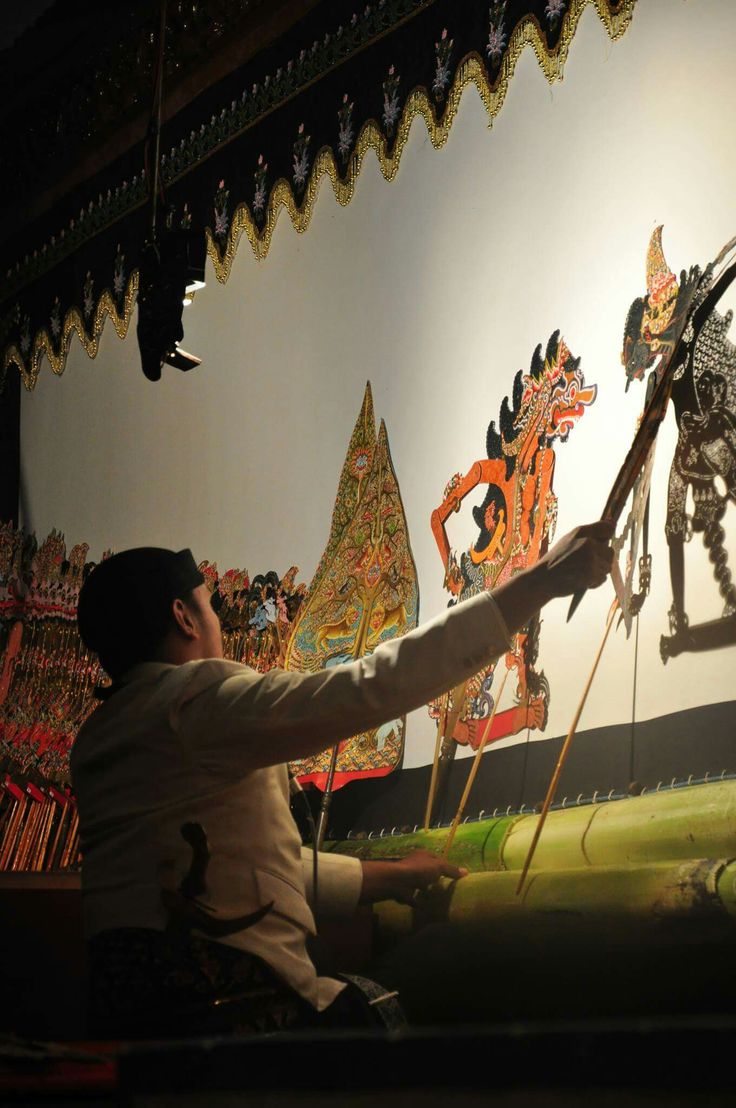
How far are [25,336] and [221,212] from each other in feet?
4.42

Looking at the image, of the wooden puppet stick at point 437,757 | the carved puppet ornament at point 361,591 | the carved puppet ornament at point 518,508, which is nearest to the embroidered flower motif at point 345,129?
the carved puppet ornament at point 361,591

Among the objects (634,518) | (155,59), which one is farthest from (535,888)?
(155,59)

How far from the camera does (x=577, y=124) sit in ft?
10.3

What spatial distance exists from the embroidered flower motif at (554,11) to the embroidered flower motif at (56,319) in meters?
2.54

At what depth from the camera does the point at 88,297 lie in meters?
5.07

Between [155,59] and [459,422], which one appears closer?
[459,422]

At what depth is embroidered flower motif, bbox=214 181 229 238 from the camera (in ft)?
14.4

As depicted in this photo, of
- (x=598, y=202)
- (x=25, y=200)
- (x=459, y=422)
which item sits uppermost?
(x=25, y=200)

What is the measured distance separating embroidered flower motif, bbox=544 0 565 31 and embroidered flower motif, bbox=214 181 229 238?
4.70 feet

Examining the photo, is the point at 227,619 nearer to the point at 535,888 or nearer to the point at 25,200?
the point at 535,888

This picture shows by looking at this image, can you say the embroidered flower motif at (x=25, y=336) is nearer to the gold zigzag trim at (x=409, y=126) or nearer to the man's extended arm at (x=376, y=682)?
the gold zigzag trim at (x=409, y=126)

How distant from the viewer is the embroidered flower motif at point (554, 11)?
3.20m

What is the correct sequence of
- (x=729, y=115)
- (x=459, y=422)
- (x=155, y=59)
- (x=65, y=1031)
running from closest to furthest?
(x=729, y=115), (x=459, y=422), (x=65, y=1031), (x=155, y=59)

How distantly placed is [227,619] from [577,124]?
1.79 m
